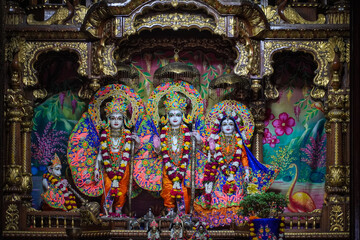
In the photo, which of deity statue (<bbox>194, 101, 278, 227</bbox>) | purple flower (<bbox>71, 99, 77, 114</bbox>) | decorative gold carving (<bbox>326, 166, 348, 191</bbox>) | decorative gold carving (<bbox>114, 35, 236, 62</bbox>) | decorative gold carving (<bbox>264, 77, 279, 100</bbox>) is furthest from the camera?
purple flower (<bbox>71, 99, 77, 114</bbox>)

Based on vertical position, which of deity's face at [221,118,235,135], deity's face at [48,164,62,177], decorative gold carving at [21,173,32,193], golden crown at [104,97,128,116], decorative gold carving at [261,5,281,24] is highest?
decorative gold carving at [261,5,281,24]

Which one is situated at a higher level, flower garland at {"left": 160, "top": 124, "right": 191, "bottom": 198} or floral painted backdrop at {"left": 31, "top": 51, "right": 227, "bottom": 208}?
floral painted backdrop at {"left": 31, "top": 51, "right": 227, "bottom": 208}

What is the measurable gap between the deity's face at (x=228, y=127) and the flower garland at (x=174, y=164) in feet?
1.60

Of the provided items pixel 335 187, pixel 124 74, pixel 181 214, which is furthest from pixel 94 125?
pixel 335 187

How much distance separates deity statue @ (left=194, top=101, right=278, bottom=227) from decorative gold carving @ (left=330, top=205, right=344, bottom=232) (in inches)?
37.1

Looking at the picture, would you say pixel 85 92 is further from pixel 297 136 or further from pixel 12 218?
pixel 297 136

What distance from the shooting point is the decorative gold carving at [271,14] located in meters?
11.3

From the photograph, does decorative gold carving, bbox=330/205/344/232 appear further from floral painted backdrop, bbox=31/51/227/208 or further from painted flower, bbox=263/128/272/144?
floral painted backdrop, bbox=31/51/227/208

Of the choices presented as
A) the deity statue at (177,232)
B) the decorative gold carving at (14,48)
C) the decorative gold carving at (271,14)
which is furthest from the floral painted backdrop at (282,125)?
the deity statue at (177,232)

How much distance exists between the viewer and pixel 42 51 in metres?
11.3

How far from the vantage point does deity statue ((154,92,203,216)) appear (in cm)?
1119

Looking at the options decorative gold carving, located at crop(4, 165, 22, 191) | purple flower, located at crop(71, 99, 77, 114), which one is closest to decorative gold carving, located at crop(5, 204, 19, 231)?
decorative gold carving, located at crop(4, 165, 22, 191)

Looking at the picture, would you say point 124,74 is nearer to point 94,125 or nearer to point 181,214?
point 94,125

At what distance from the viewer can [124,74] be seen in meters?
11.6
